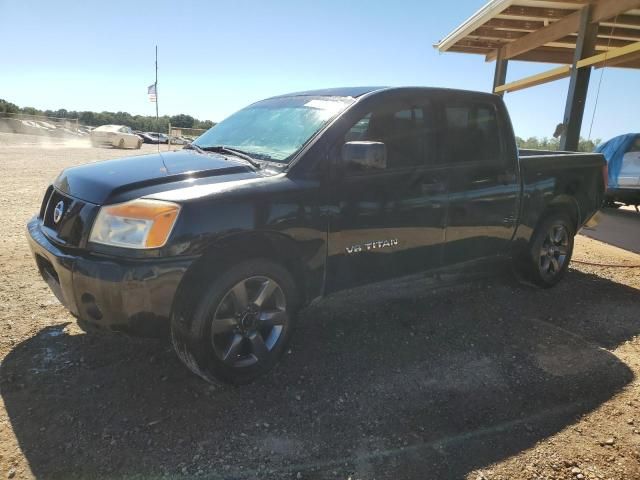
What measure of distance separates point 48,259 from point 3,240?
3.51 m

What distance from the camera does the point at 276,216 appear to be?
2.69 meters

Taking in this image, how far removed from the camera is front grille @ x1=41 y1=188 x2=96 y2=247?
8.18 ft

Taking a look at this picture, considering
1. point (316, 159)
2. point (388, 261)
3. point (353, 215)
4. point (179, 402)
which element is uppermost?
point (316, 159)

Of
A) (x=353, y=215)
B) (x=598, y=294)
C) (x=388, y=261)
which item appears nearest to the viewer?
(x=353, y=215)

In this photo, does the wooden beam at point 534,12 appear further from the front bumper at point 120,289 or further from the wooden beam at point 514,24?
the front bumper at point 120,289

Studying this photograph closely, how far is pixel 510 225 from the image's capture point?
4.06 metres

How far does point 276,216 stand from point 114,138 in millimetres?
28510

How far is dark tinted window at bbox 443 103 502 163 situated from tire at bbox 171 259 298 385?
1.75 m

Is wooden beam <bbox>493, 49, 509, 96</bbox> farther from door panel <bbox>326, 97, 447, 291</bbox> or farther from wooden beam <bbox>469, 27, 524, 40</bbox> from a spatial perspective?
door panel <bbox>326, 97, 447, 291</bbox>

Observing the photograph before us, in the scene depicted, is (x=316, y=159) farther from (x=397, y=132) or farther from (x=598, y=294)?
(x=598, y=294)

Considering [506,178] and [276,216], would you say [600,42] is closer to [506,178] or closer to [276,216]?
[506,178]

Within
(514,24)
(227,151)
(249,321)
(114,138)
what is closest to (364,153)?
(227,151)

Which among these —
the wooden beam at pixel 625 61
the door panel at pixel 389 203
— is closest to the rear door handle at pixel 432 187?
the door panel at pixel 389 203

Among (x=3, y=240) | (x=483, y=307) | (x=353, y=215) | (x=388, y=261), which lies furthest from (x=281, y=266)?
(x=3, y=240)
